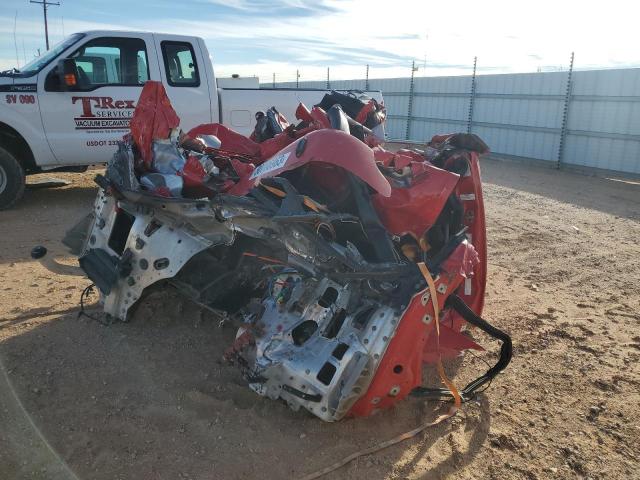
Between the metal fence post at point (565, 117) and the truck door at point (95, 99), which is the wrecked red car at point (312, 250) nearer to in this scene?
the truck door at point (95, 99)

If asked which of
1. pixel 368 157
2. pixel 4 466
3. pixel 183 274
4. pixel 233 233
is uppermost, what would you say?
pixel 368 157

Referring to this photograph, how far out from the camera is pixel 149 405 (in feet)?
10.4

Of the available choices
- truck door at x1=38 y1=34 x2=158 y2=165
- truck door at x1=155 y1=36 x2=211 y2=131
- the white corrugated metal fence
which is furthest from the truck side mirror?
the white corrugated metal fence

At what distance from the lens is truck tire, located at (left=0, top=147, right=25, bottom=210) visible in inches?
295

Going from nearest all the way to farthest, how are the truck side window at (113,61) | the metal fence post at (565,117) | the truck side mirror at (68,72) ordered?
the truck side mirror at (68,72) < the truck side window at (113,61) < the metal fence post at (565,117)

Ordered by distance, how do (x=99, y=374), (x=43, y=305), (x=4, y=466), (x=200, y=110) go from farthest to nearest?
(x=200, y=110)
(x=43, y=305)
(x=99, y=374)
(x=4, y=466)

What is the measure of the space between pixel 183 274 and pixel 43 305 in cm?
149

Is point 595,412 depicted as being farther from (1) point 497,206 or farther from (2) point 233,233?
(1) point 497,206

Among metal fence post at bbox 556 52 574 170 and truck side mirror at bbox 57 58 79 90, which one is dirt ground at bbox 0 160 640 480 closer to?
truck side mirror at bbox 57 58 79 90

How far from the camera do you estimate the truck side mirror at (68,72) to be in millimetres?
7332

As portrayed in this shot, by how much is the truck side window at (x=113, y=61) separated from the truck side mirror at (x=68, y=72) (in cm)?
25

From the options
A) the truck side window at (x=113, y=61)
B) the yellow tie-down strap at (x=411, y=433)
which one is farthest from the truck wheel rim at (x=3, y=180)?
the yellow tie-down strap at (x=411, y=433)

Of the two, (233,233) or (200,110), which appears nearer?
(233,233)

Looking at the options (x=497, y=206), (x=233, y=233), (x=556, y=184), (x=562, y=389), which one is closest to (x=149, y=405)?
(x=233, y=233)
